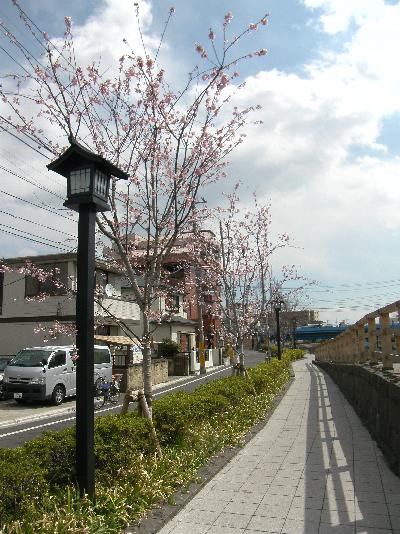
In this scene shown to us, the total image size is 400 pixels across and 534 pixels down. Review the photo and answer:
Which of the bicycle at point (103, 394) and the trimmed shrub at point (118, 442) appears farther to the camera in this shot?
the bicycle at point (103, 394)

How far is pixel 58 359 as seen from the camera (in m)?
19.2

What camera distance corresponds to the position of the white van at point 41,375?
17969 mm

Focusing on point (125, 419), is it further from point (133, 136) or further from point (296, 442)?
point (133, 136)

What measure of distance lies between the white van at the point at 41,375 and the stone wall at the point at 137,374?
285 centimetres

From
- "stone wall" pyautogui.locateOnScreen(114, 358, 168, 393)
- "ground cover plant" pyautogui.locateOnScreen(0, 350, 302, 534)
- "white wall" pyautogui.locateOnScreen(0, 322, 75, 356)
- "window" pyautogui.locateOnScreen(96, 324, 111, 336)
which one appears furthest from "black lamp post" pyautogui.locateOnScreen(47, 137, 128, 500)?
"window" pyautogui.locateOnScreen(96, 324, 111, 336)

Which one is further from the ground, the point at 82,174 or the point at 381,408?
the point at 82,174

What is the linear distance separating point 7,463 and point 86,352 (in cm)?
117

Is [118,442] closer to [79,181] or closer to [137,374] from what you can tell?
[79,181]

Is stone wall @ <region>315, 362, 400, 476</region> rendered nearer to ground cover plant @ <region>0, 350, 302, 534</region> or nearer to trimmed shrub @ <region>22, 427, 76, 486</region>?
ground cover plant @ <region>0, 350, 302, 534</region>

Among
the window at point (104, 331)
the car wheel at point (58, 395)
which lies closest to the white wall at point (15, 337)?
the window at point (104, 331)

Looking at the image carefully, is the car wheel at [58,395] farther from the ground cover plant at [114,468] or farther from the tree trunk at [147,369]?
the tree trunk at [147,369]

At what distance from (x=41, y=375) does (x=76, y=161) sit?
48.0ft

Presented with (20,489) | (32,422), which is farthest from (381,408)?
(32,422)

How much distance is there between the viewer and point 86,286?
16.1ft
